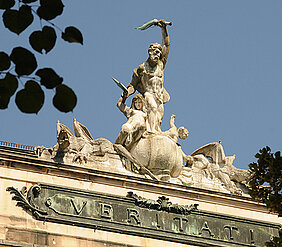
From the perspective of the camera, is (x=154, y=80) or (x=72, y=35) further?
(x=154, y=80)

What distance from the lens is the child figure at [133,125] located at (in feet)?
70.0

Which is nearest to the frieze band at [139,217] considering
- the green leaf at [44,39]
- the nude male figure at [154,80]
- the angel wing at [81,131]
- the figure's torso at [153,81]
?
the angel wing at [81,131]

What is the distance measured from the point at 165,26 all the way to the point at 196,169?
14.9 feet

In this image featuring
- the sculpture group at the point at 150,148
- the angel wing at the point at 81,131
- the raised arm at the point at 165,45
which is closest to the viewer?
the sculpture group at the point at 150,148

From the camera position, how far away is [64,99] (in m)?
5.84

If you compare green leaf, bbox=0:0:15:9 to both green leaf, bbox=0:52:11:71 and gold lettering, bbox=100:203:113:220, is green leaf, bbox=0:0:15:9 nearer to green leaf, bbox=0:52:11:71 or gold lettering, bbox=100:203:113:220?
green leaf, bbox=0:52:11:71

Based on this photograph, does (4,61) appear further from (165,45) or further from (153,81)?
(165,45)

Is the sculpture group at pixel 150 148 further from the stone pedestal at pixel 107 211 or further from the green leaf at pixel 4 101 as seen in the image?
the green leaf at pixel 4 101

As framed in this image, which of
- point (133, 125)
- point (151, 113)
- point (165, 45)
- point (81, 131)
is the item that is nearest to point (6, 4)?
point (81, 131)

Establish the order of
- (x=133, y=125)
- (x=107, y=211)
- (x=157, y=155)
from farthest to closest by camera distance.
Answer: (x=133, y=125) < (x=157, y=155) < (x=107, y=211)

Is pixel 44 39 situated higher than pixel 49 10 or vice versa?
pixel 49 10

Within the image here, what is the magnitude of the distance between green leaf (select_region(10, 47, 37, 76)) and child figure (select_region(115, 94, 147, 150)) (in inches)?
611

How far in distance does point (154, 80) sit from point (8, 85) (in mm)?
17007

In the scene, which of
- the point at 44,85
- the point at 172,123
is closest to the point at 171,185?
the point at 172,123
